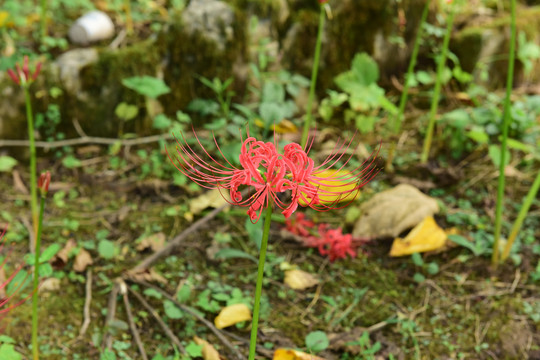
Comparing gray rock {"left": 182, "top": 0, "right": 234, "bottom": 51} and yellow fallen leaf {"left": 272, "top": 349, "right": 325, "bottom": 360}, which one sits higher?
gray rock {"left": 182, "top": 0, "right": 234, "bottom": 51}

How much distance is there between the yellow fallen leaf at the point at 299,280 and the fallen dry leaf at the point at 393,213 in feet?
1.35

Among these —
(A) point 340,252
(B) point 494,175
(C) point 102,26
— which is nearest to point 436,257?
(A) point 340,252

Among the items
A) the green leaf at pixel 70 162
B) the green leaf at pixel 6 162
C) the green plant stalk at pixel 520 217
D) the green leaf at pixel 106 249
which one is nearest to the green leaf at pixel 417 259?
the green plant stalk at pixel 520 217

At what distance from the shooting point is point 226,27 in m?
3.47

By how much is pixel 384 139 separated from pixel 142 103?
1.66 metres

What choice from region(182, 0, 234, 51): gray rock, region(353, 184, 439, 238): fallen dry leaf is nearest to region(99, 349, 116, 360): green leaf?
region(353, 184, 439, 238): fallen dry leaf

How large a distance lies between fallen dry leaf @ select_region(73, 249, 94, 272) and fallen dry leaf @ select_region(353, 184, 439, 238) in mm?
1334

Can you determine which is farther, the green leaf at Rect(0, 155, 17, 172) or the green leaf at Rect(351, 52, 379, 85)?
the green leaf at Rect(351, 52, 379, 85)

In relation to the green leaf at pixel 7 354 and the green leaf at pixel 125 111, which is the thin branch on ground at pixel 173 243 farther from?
the green leaf at pixel 125 111

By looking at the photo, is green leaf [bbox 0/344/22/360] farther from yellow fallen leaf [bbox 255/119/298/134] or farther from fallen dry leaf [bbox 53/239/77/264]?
yellow fallen leaf [bbox 255/119/298/134]

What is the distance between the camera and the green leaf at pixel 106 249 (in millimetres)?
2410

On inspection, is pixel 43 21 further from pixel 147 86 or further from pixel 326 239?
pixel 326 239

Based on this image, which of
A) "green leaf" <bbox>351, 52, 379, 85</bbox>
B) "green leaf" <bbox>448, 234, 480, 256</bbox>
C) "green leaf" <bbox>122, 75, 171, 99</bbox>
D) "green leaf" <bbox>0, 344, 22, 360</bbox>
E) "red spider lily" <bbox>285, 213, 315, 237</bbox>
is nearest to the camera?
"green leaf" <bbox>0, 344, 22, 360</bbox>

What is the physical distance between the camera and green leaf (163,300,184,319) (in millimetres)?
2098
